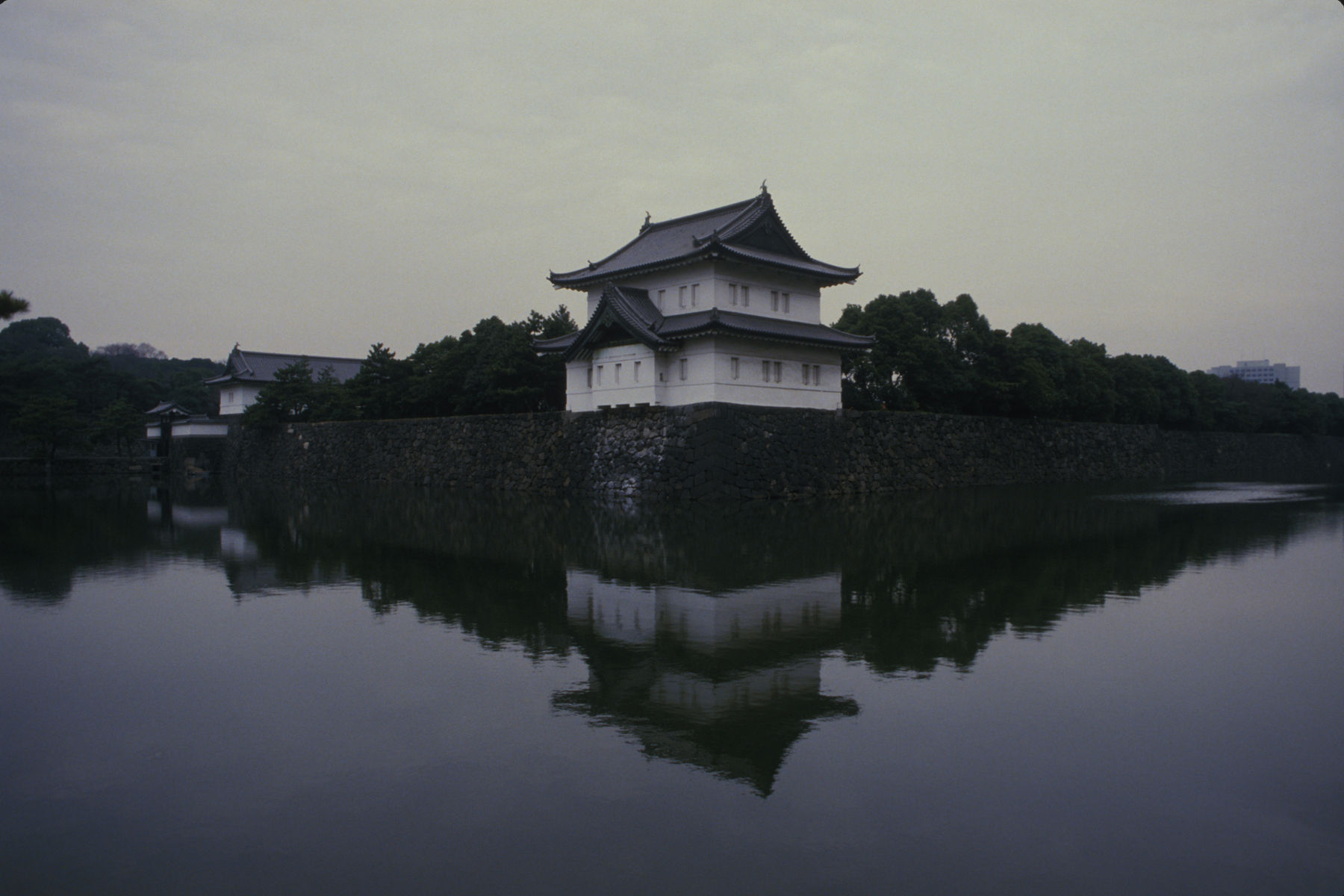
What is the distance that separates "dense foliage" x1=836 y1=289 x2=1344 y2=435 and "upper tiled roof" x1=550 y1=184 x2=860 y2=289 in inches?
214

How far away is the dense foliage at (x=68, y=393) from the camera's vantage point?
38.5 meters

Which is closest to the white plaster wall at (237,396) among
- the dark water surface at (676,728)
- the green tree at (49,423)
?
the green tree at (49,423)

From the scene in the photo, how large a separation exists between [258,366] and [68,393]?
11.5 m

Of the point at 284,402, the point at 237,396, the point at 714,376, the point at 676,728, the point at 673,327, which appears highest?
the point at 237,396

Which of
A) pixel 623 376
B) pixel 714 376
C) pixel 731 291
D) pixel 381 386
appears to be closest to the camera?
pixel 714 376

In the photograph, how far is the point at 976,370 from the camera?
107ft

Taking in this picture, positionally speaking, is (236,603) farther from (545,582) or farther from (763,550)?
(763,550)

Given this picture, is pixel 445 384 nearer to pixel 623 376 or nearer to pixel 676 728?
pixel 623 376

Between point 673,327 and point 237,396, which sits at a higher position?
point 237,396

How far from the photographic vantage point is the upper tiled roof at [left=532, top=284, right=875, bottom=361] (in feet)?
72.2

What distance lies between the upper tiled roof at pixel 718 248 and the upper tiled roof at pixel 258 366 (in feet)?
77.6

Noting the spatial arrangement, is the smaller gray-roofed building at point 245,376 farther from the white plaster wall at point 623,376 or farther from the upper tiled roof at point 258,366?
the white plaster wall at point 623,376

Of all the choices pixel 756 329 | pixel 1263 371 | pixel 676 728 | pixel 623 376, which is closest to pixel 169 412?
pixel 623 376

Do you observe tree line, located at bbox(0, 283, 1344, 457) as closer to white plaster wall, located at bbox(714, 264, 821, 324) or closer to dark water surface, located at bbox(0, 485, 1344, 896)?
white plaster wall, located at bbox(714, 264, 821, 324)
